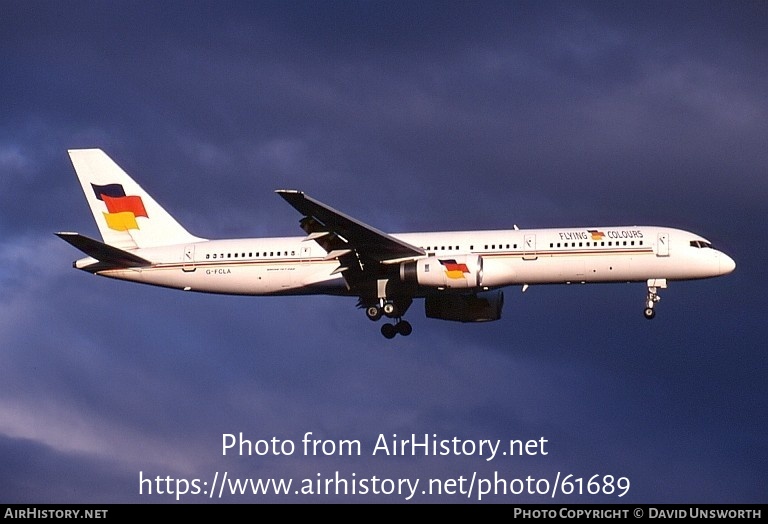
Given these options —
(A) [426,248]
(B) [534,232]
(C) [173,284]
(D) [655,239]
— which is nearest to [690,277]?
(D) [655,239]

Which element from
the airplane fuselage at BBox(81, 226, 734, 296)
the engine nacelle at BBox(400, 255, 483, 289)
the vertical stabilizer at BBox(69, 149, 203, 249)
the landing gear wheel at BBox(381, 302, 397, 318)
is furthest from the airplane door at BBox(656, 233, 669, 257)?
the vertical stabilizer at BBox(69, 149, 203, 249)

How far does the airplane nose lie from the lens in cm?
6344

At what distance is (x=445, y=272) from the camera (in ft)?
205

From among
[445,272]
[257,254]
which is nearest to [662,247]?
[445,272]

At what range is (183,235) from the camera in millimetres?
69438

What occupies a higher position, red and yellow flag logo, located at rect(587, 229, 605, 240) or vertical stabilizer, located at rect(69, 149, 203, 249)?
vertical stabilizer, located at rect(69, 149, 203, 249)

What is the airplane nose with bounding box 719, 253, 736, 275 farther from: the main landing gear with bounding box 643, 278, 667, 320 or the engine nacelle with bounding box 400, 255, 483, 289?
the engine nacelle with bounding box 400, 255, 483, 289

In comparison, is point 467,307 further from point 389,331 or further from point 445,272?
point 445,272

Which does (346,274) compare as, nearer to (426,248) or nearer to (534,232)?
(426,248)

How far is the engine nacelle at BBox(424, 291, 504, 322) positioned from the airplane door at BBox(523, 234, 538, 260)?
20.2 feet

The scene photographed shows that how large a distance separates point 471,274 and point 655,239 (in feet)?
27.4

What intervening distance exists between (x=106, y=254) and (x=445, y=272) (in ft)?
52.5
